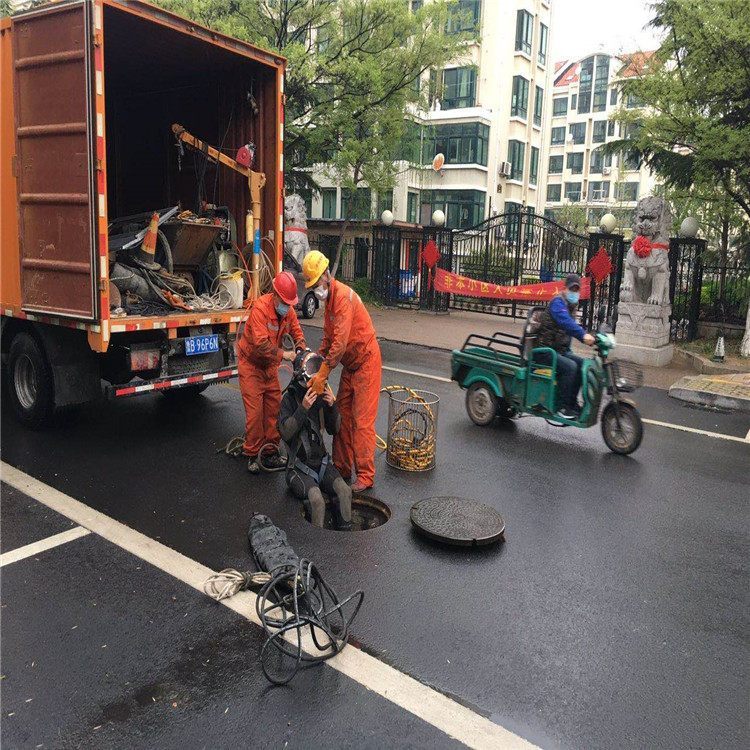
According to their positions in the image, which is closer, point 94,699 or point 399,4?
point 94,699

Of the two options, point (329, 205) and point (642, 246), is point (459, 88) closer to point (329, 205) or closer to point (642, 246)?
point (329, 205)

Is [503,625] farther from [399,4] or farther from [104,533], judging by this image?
[399,4]

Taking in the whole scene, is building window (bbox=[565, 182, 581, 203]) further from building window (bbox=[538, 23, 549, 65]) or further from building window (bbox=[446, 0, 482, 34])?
building window (bbox=[446, 0, 482, 34])

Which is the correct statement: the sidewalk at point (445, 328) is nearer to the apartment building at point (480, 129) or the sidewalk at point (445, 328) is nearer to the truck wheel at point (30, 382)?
the truck wheel at point (30, 382)

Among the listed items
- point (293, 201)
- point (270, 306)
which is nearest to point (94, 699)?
point (270, 306)

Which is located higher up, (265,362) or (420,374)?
(265,362)

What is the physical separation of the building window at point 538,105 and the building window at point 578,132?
18.5m

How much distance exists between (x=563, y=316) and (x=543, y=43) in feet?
112

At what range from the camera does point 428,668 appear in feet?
10.5

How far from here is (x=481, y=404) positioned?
24.3ft

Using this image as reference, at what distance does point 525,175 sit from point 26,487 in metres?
34.5

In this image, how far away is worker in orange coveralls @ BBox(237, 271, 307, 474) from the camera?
5.76 meters

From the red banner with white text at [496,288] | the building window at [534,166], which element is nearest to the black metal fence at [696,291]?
the red banner with white text at [496,288]

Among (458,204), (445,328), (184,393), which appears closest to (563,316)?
(184,393)
